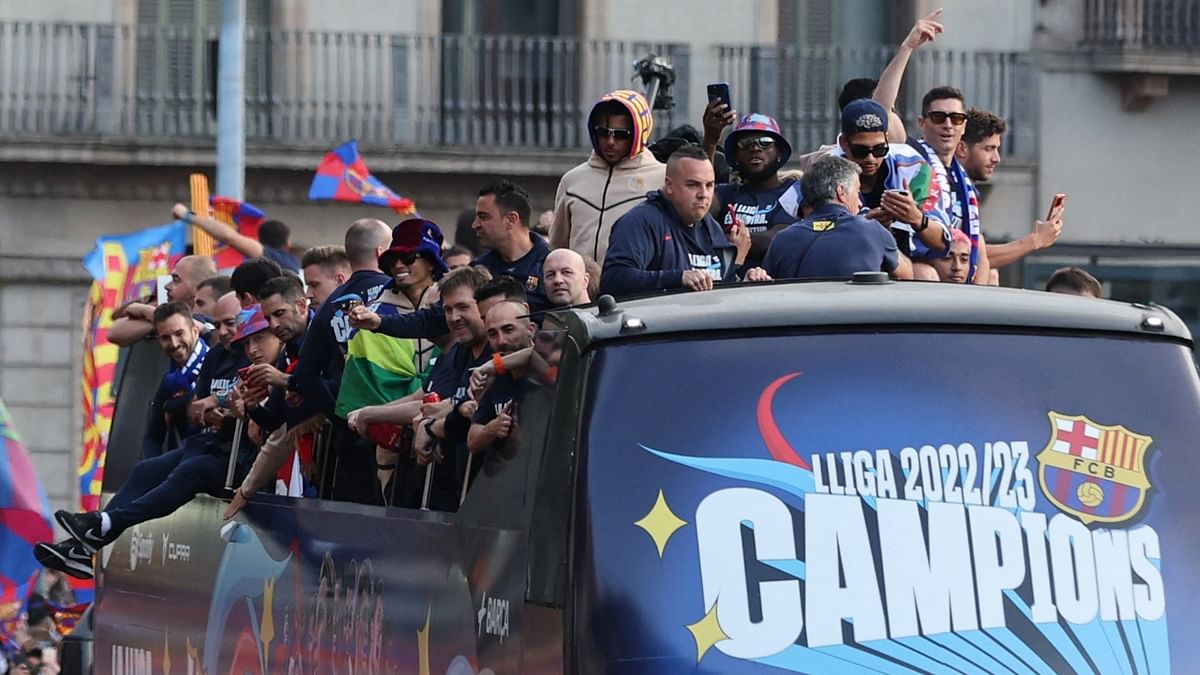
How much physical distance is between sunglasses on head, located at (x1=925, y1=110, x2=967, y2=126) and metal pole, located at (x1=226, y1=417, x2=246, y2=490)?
2.95 m

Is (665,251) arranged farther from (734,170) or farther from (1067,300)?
(1067,300)

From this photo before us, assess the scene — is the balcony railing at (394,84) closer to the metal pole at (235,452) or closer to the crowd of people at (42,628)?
the crowd of people at (42,628)

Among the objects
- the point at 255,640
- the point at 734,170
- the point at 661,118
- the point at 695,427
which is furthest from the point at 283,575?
the point at 661,118

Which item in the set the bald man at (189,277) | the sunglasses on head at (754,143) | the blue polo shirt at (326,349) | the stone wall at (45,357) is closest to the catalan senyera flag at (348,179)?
the stone wall at (45,357)

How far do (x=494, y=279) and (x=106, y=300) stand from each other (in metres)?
9.80

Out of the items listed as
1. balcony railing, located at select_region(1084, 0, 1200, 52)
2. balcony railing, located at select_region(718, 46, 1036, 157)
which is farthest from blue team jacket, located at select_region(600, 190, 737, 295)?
balcony railing, located at select_region(1084, 0, 1200, 52)

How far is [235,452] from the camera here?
10.6 metres

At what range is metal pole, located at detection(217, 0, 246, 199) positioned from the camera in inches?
784

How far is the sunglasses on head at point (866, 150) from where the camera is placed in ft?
31.7

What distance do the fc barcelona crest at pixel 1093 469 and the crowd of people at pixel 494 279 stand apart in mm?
1344

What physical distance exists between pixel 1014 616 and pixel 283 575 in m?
3.55

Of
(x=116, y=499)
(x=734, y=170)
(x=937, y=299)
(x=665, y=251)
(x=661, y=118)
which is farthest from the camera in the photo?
(x=661, y=118)

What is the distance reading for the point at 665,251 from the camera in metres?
9.12

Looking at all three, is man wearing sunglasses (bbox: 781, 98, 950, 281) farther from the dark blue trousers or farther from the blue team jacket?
the dark blue trousers
